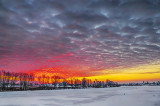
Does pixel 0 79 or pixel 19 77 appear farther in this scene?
pixel 19 77

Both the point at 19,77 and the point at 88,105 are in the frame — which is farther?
the point at 19,77

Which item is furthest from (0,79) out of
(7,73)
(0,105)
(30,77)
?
(0,105)

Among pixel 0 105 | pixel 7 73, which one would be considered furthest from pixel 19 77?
Answer: pixel 0 105

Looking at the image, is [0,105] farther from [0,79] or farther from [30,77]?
[30,77]

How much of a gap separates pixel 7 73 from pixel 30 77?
873 inches

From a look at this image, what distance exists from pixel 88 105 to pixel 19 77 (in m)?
131

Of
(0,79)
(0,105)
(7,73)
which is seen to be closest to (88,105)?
(0,105)

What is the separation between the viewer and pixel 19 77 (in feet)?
457

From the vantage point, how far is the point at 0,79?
120 metres

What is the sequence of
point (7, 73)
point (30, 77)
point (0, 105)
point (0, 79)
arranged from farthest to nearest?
point (30, 77) → point (7, 73) → point (0, 79) → point (0, 105)

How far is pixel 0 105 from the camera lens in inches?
831

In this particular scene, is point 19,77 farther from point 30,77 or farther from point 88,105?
point 88,105

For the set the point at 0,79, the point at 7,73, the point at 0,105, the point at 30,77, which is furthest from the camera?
the point at 30,77

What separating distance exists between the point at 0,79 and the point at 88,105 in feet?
381
